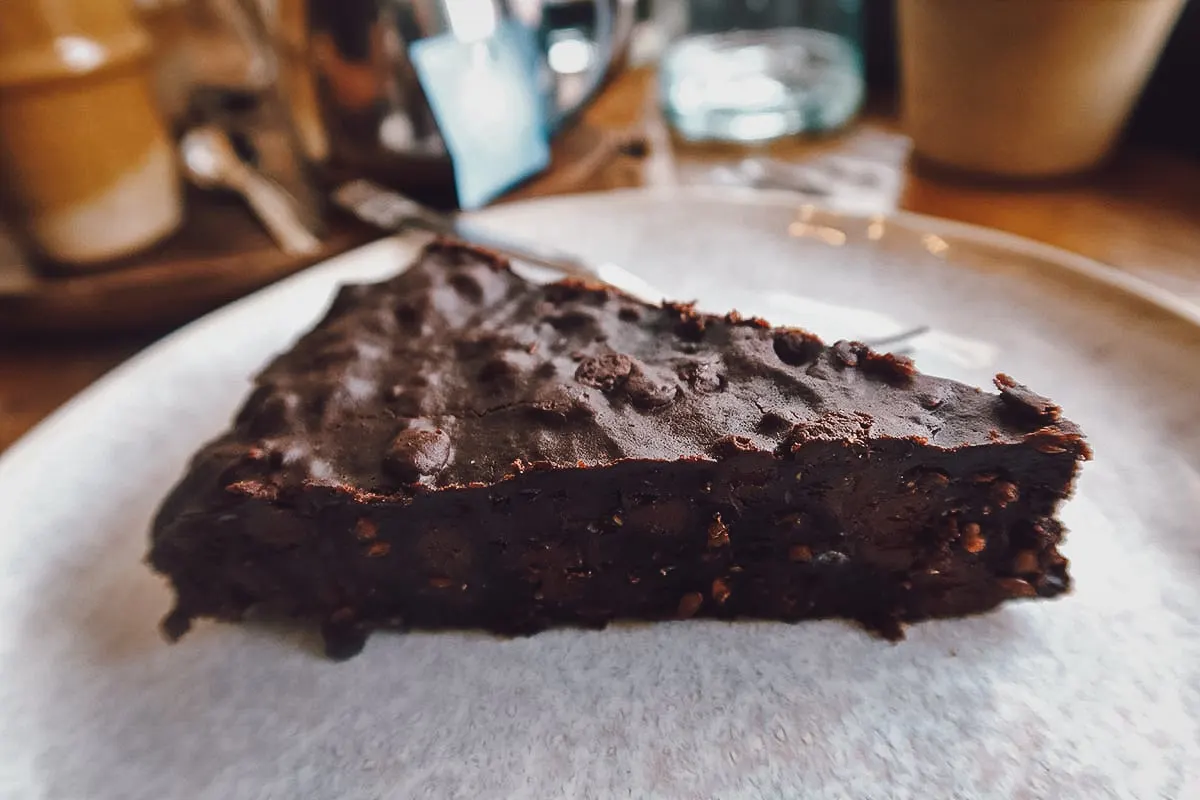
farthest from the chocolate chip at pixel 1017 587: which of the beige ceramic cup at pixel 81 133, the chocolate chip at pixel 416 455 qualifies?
the beige ceramic cup at pixel 81 133

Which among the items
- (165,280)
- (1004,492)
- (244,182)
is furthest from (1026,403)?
(244,182)

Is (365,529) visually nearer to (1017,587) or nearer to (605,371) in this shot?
(605,371)

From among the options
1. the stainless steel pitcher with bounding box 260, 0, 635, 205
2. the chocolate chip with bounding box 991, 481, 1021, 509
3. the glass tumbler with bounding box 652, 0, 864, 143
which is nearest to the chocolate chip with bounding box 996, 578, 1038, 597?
the chocolate chip with bounding box 991, 481, 1021, 509

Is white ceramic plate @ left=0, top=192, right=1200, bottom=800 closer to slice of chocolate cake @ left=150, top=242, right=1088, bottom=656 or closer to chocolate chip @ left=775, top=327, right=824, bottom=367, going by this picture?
slice of chocolate cake @ left=150, top=242, right=1088, bottom=656

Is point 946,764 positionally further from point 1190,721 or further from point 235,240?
point 235,240

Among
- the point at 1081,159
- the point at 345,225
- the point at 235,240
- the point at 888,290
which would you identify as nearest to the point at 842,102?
the point at 1081,159

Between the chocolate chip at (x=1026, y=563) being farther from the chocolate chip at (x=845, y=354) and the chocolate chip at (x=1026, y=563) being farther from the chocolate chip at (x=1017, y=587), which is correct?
the chocolate chip at (x=845, y=354)
